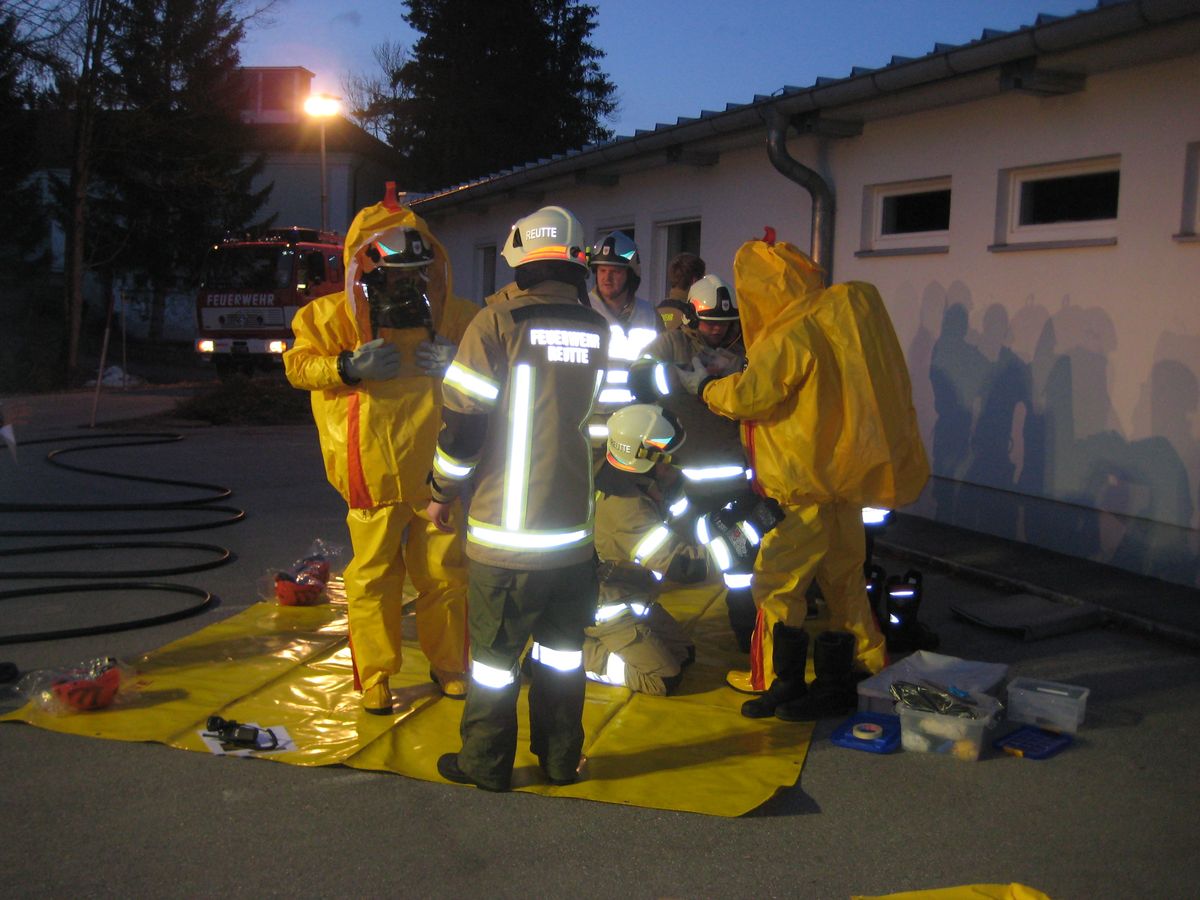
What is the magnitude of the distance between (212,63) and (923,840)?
2761 centimetres

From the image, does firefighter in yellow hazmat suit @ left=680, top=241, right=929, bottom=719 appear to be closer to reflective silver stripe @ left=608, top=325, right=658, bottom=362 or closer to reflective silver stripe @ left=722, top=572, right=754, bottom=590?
reflective silver stripe @ left=722, top=572, right=754, bottom=590

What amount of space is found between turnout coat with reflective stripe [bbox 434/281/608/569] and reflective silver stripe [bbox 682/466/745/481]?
5.50 feet

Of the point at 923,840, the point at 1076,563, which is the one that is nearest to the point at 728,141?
the point at 1076,563

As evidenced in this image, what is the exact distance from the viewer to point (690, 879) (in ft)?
11.7

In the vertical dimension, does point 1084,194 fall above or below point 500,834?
above

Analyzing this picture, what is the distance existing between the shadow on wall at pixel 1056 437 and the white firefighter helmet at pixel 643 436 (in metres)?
3.60

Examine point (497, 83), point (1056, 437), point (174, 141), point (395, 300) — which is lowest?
point (1056, 437)

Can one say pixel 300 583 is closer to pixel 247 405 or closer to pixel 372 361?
pixel 372 361

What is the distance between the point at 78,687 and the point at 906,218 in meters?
7.36

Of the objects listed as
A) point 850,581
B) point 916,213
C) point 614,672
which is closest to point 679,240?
point 916,213

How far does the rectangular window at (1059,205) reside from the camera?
298 inches

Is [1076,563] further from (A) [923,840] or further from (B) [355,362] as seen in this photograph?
(B) [355,362]

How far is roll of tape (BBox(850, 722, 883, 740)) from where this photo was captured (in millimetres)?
4680

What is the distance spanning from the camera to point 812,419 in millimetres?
4938
